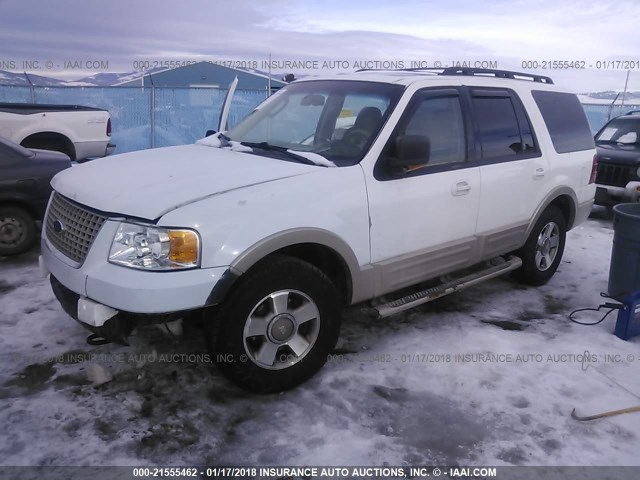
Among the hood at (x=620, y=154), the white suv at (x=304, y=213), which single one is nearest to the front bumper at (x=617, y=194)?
the hood at (x=620, y=154)

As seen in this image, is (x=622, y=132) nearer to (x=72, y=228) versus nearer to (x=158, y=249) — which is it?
(x=158, y=249)

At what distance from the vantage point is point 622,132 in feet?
29.9

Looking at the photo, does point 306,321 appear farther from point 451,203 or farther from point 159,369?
point 451,203

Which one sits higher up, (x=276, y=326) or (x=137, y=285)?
(x=137, y=285)

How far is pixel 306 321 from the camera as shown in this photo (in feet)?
10.8


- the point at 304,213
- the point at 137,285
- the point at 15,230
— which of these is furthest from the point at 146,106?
the point at 137,285

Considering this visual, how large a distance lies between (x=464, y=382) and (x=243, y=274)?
66.4 inches

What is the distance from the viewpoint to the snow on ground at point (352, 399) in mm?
2795

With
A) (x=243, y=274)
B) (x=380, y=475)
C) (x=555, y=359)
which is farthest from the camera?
(x=555, y=359)

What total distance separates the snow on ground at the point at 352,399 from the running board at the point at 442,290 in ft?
1.18

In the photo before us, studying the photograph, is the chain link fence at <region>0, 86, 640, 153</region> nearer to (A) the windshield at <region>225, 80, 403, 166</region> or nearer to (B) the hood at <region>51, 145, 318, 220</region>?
(A) the windshield at <region>225, 80, 403, 166</region>

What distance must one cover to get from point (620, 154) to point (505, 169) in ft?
17.3

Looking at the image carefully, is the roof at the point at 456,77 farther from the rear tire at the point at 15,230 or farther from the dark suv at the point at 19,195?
the rear tire at the point at 15,230

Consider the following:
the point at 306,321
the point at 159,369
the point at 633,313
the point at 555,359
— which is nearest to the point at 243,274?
the point at 306,321
